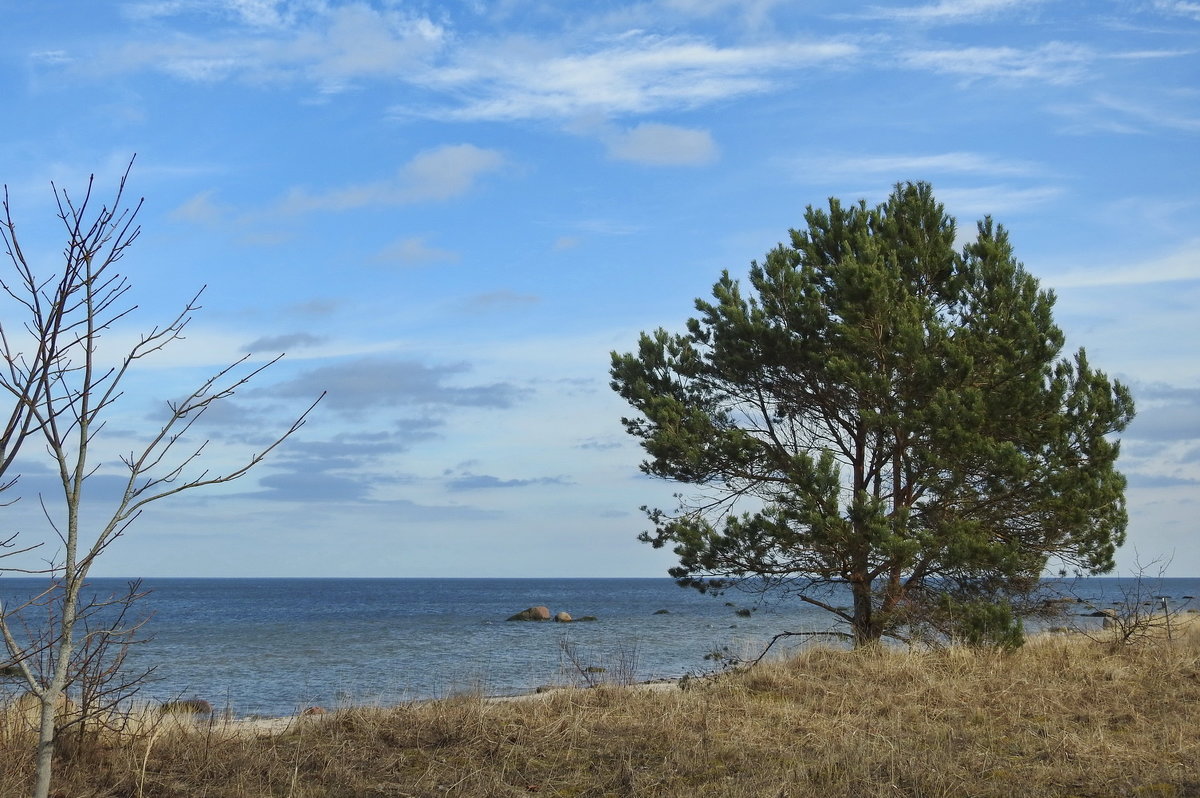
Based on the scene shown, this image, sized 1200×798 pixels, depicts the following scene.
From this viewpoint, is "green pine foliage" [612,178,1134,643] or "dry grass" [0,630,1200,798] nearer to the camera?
"dry grass" [0,630,1200,798]

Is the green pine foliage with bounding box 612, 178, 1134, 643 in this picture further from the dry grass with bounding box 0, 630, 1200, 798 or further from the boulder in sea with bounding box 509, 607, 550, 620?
the boulder in sea with bounding box 509, 607, 550, 620

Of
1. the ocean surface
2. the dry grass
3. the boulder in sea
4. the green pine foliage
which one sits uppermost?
the green pine foliage

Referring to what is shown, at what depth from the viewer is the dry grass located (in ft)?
22.1

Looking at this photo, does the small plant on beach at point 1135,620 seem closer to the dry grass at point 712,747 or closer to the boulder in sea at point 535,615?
the dry grass at point 712,747

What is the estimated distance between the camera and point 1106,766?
7141mm

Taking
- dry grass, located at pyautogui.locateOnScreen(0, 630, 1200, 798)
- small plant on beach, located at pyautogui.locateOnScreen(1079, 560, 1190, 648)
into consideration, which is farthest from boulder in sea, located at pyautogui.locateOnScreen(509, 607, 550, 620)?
dry grass, located at pyautogui.locateOnScreen(0, 630, 1200, 798)

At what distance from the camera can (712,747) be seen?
794cm

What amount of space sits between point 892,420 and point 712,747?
6.78m

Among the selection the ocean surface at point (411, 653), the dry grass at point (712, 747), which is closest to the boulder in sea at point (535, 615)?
the ocean surface at point (411, 653)

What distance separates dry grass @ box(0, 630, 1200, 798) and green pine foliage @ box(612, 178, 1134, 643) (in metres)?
2.96

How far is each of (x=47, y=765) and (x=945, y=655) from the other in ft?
36.5

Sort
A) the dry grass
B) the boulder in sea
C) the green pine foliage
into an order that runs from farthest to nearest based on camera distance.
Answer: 1. the boulder in sea
2. the green pine foliage
3. the dry grass

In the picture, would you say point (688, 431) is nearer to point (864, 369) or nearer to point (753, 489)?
point (753, 489)

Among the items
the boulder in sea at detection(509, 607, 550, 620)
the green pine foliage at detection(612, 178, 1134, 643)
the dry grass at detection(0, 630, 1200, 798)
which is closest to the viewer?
the dry grass at detection(0, 630, 1200, 798)
